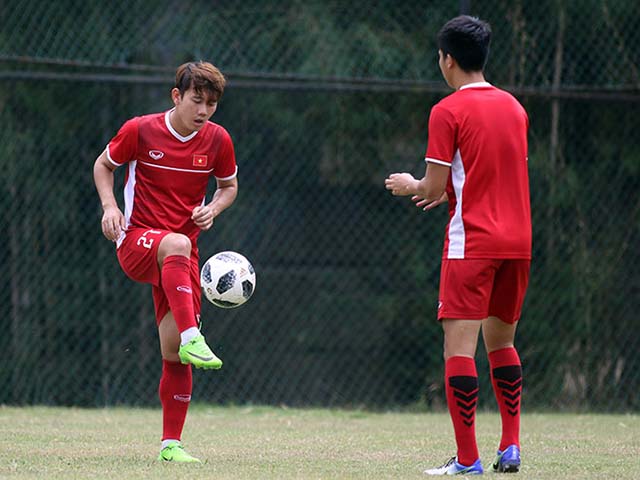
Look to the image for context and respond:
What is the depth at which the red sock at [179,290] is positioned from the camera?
164 inches

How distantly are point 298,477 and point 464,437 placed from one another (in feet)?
1.98

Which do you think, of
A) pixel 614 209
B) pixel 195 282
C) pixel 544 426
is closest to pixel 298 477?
pixel 195 282

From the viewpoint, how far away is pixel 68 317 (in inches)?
290

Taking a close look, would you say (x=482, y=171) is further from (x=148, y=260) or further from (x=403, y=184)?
(x=148, y=260)

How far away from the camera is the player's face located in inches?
175

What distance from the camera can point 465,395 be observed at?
151 inches

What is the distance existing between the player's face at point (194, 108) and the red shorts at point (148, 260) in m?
0.47

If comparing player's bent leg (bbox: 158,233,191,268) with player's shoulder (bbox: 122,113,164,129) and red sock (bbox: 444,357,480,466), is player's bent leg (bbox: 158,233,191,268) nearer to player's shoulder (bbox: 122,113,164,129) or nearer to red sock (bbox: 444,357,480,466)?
player's shoulder (bbox: 122,113,164,129)

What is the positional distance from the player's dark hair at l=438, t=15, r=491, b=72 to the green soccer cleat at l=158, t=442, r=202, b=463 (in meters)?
1.85

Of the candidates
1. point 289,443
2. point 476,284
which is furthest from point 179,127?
point 289,443

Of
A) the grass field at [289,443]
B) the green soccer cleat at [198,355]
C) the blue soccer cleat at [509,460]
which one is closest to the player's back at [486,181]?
the blue soccer cleat at [509,460]

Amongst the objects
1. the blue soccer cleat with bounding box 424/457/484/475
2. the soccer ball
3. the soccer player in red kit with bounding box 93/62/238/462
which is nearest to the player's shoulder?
the soccer player in red kit with bounding box 93/62/238/462

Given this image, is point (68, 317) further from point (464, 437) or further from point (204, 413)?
point (464, 437)

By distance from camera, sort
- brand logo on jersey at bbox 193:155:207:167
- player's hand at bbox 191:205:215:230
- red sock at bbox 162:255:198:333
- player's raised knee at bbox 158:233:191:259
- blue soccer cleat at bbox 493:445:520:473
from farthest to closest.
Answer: brand logo on jersey at bbox 193:155:207:167 < player's hand at bbox 191:205:215:230 < player's raised knee at bbox 158:233:191:259 < red sock at bbox 162:255:198:333 < blue soccer cleat at bbox 493:445:520:473
